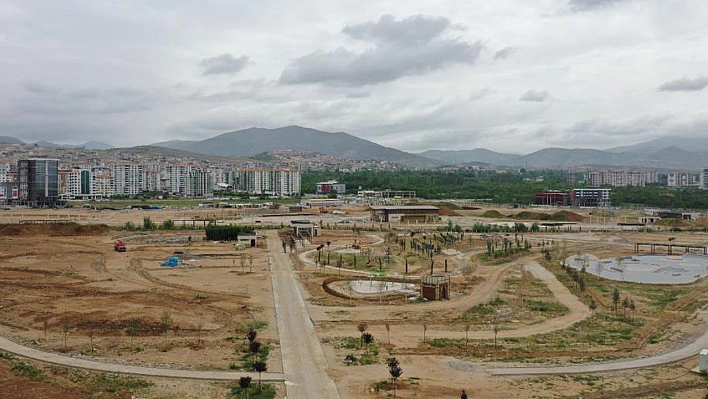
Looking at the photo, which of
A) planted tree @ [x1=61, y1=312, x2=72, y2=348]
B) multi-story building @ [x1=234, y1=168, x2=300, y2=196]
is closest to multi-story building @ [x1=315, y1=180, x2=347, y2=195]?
multi-story building @ [x1=234, y1=168, x2=300, y2=196]

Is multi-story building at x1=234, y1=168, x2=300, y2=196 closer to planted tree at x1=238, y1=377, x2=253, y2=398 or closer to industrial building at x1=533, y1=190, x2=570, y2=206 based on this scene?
industrial building at x1=533, y1=190, x2=570, y2=206

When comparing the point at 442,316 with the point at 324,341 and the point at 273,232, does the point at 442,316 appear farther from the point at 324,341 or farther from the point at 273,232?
the point at 273,232

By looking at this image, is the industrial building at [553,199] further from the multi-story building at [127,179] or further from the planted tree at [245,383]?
the planted tree at [245,383]

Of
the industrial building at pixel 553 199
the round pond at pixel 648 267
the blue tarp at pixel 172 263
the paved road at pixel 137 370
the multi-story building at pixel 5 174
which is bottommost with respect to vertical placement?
the round pond at pixel 648 267

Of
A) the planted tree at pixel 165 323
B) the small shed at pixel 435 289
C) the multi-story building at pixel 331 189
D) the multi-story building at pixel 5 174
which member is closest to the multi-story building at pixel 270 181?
the multi-story building at pixel 331 189

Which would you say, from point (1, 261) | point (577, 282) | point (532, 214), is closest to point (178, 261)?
point (1, 261)

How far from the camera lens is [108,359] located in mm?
18016

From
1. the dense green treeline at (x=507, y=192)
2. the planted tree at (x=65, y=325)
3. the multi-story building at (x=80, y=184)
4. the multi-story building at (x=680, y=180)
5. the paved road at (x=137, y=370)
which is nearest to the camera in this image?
the paved road at (x=137, y=370)

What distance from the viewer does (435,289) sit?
28.6 m

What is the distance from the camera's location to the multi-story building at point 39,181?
351 feet

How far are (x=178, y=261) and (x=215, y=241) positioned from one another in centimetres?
1460

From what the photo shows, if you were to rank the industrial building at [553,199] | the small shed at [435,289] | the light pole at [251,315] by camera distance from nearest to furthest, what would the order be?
the light pole at [251,315] < the small shed at [435,289] < the industrial building at [553,199]

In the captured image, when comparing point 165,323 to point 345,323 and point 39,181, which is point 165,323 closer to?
point 345,323

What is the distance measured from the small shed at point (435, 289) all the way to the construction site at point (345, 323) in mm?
113
